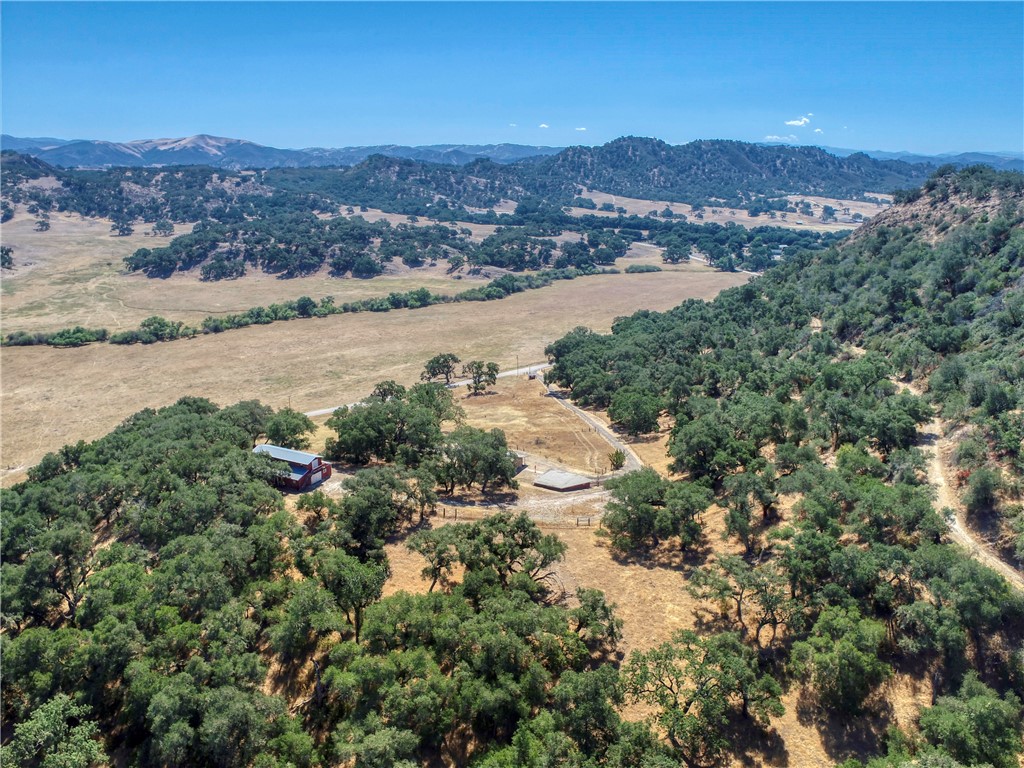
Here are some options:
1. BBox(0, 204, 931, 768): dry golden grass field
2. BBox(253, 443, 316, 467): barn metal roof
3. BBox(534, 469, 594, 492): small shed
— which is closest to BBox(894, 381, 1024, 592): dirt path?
BBox(0, 204, 931, 768): dry golden grass field

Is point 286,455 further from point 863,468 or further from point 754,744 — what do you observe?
point 863,468

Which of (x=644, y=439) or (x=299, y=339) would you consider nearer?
(x=644, y=439)

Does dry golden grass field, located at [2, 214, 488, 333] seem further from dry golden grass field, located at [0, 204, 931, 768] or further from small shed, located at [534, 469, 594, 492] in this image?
A: small shed, located at [534, 469, 594, 492]

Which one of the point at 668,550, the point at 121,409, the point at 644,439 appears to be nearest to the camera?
the point at 668,550

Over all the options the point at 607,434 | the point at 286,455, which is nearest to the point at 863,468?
the point at 607,434

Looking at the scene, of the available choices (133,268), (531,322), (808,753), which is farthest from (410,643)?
(133,268)

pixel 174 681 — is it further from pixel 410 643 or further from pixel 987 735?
pixel 987 735
